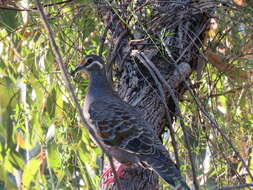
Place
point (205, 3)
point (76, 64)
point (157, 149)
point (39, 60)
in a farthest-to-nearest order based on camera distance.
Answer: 1. point (39, 60)
2. point (76, 64)
3. point (205, 3)
4. point (157, 149)

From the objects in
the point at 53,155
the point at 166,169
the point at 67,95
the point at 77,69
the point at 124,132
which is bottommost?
the point at 166,169

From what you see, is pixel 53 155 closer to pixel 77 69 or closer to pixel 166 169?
pixel 77 69

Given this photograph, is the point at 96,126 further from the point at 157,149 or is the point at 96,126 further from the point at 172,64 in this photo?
the point at 172,64

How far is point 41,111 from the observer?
377 cm

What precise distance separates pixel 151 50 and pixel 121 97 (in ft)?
1.46

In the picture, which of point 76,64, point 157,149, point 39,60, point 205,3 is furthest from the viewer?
point 39,60

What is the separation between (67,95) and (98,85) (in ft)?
0.89

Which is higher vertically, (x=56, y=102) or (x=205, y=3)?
(x=205, y=3)

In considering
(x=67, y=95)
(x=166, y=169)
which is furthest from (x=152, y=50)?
(x=166, y=169)

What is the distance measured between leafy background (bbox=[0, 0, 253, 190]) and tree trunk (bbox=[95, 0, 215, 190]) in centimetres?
14

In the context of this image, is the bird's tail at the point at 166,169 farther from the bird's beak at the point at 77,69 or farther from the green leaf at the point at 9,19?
the green leaf at the point at 9,19

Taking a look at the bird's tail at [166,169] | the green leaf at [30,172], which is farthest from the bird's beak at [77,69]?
the green leaf at [30,172]

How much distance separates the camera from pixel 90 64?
3635 millimetres

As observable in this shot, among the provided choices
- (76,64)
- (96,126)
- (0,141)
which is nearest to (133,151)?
(96,126)
